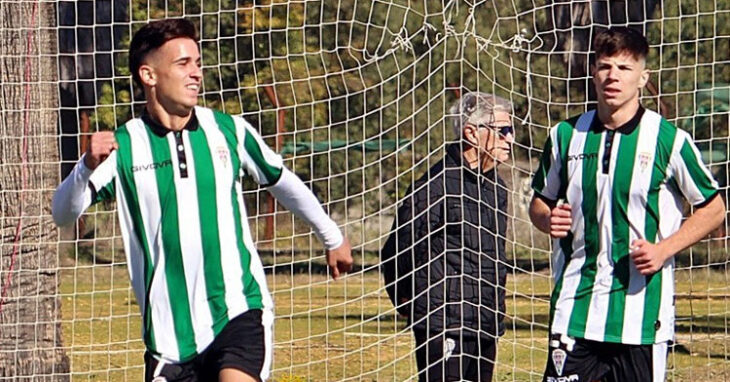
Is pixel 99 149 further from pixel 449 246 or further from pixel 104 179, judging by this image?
pixel 449 246

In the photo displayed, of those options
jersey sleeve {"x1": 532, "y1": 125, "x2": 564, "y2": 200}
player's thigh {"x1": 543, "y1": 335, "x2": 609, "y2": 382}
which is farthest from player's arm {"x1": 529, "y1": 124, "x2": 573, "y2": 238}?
player's thigh {"x1": 543, "y1": 335, "x2": 609, "y2": 382}

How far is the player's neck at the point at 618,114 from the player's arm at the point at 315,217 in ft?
4.11

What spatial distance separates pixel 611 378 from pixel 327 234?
1357 mm

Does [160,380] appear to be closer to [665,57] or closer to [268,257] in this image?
[665,57]

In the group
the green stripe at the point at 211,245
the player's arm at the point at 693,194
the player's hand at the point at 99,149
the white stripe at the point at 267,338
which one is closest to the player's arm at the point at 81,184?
the player's hand at the point at 99,149

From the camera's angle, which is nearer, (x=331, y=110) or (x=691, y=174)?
(x=691, y=174)

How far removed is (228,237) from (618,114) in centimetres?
172

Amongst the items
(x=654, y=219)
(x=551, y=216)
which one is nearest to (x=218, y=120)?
(x=551, y=216)

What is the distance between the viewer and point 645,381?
6.62m

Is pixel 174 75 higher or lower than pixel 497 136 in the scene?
higher

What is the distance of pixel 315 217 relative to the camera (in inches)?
245

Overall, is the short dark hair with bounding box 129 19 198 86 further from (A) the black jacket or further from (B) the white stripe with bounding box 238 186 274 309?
(A) the black jacket

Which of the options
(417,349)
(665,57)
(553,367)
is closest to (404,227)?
(417,349)

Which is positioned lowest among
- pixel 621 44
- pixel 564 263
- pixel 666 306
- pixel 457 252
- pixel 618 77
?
pixel 457 252
